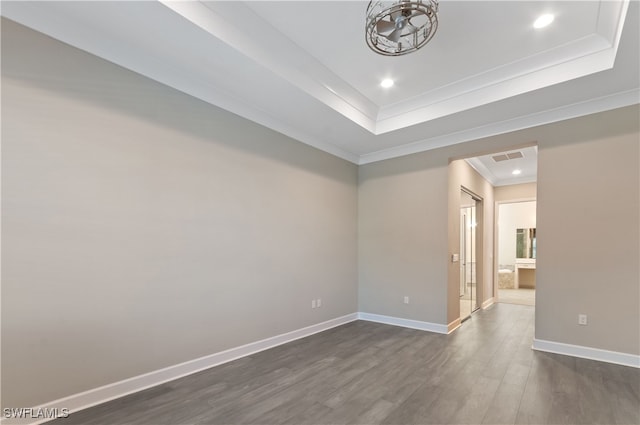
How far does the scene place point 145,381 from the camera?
2.62 m

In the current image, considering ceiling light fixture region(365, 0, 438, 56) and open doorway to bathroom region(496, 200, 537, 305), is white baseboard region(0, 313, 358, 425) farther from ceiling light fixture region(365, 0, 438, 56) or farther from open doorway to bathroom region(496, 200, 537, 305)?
open doorway to bathroom region(496, 200, 537, 305)

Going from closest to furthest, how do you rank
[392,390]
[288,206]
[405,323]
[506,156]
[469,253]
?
[392,390] → [288,206] → [405,323] → [506,156] → [469,253]

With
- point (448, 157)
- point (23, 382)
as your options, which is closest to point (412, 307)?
point (448, 157)

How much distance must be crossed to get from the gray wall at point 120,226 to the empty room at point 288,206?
0.05 ft

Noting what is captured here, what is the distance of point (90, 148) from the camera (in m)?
2.39

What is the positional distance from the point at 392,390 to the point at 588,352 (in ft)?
8.43

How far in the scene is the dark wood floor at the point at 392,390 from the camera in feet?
7.41

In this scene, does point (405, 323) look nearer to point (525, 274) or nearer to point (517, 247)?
point (525, 274)

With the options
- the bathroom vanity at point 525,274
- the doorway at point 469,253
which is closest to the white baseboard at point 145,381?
the doorway at point 469,253

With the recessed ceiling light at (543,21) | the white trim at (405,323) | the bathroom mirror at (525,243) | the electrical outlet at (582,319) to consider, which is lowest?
the white trim at (405,323)

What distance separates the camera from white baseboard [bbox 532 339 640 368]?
3.18 metres

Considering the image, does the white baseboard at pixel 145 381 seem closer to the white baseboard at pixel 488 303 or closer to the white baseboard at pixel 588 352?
the white baseboard at pixel 588 352

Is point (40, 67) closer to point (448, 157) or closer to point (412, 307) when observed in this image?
point (448, 157)

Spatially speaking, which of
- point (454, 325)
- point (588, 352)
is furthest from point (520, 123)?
point (454, 325)
